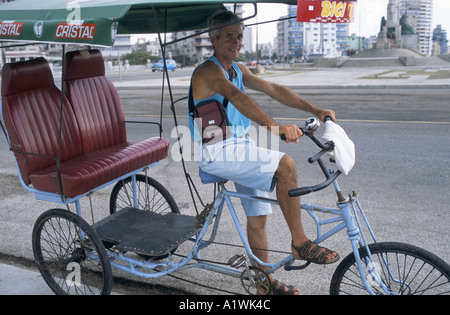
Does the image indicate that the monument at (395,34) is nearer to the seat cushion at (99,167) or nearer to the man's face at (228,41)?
the seat cushion at (99,167)

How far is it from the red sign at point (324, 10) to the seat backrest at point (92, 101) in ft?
8.11

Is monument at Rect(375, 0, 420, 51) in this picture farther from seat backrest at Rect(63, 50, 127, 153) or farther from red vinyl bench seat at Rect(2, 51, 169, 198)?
red vinyl bench seat at Rect(2, 51, 169, 198)

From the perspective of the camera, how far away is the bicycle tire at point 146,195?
4.11 metres

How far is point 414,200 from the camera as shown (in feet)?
16.9

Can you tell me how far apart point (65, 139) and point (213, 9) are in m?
1.77

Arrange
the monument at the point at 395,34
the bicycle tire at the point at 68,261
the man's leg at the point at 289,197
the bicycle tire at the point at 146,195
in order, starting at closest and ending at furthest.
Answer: the man's leg at the point at 289,197 < the bicycle tire at the point at 68,261 < the bicycle tire at the point at 146,195 < the monument at the point at 395,34

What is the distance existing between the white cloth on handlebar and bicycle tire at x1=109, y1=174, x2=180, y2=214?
190 cm

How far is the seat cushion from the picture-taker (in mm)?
3369

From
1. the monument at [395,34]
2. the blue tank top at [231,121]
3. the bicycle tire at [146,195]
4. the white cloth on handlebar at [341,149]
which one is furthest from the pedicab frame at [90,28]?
the monument at [395,34]

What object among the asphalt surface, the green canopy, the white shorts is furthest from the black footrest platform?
the green canopy

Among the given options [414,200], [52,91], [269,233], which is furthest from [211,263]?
[414,200]
